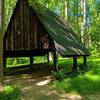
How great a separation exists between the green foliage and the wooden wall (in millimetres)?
6083

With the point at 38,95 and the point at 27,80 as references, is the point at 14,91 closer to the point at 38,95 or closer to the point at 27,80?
the point at 38,95

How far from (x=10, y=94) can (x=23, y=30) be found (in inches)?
327

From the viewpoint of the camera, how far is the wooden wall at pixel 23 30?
845 inches

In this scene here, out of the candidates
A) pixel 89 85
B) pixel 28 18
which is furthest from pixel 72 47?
pixel 89 85

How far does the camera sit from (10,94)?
14766mm

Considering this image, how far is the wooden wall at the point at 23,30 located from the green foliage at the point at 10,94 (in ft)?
20.0

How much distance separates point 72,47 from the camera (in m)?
22.1

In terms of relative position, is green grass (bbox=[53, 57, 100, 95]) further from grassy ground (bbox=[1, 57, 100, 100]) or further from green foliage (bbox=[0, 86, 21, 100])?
green foliage (bbox=[0, 86, 21, 100])

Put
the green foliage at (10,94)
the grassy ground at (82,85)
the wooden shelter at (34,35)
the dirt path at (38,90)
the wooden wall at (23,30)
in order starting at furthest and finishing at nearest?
the wooden wall at (23,30) < the wooden shelter at (34,35) < the grassy ground at (82,85) < the dirt path at (38,90) < the green foliage at (10,94)

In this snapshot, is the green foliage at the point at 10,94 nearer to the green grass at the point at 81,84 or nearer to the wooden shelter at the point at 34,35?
the green grass at the point at 81,84

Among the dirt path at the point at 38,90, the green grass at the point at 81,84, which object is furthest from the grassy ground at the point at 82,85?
the dirt path at the point at 38,90

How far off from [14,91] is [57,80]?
370 centimetres

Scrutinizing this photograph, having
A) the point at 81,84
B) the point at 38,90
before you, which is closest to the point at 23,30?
the point at 38,90

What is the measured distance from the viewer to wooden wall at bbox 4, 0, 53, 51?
21.5m
